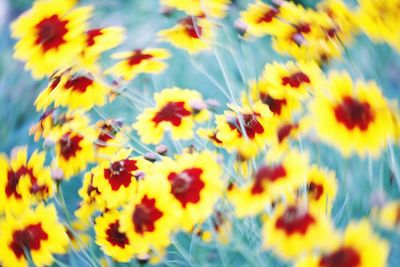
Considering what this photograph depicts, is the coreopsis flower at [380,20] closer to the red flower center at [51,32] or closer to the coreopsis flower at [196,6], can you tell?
the coreopsis flower at [196,6]

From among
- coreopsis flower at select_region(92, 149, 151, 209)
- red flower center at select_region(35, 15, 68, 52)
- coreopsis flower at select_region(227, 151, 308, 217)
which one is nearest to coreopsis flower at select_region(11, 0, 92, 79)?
red flower center at select_region(35, 15, 68, 52)

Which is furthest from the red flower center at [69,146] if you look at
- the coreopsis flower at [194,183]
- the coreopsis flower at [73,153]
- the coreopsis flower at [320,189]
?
the coreopsis flower at [320,189]

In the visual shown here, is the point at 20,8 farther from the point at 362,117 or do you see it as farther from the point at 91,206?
the point at 362,117

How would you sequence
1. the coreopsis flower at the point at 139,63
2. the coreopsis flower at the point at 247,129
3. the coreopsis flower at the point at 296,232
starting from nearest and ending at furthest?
the coreopsis flower at the point at 296,232, the coreopsis flower at the point at 247,129, the coreopsis flower at the point at 139,63

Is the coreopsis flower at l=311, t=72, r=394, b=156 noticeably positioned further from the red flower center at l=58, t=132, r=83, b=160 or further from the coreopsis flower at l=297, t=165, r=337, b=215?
the red flower center at l=58, t=132, r=83, b=160

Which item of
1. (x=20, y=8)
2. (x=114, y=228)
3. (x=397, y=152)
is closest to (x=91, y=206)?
(x=114, y=228)
